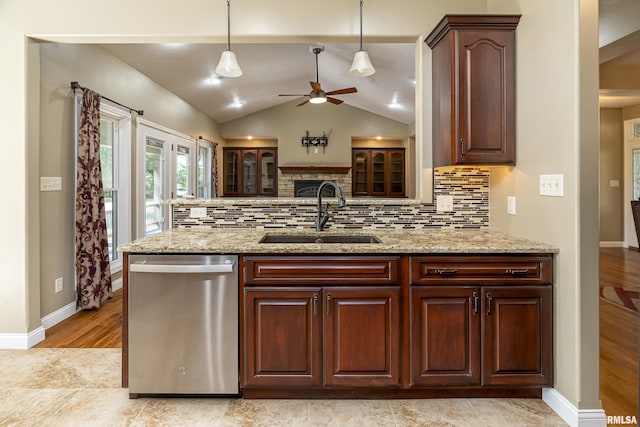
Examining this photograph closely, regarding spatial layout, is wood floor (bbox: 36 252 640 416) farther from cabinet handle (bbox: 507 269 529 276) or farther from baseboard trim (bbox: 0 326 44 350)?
cabinet handle (bbox: 507 269 529 276)

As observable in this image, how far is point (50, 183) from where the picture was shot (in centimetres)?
329

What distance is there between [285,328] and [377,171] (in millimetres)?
7552

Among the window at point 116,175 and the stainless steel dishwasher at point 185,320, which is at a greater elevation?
the window at point 116,175

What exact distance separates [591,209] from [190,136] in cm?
630

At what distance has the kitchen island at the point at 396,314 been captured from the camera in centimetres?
208

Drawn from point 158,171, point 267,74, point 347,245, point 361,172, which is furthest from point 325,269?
point 361,172

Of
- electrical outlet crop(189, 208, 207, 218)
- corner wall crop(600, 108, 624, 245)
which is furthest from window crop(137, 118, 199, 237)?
corner wall crop(600, 108, 624, 245)

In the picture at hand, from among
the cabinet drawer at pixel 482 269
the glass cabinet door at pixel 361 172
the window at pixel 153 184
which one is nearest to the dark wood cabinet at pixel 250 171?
the glass cabinet door at pixel 361 172

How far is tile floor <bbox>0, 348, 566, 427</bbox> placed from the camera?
200 centimetres

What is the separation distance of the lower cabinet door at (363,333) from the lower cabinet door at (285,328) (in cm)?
7

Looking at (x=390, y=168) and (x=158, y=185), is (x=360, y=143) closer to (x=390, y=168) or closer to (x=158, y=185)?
(x=390, y=168)

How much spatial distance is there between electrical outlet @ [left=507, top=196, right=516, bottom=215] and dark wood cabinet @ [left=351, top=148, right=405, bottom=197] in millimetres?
6713

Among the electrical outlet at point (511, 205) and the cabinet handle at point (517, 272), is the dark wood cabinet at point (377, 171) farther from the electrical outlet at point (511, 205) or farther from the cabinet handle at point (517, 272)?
the cabinet handle at point (517, 272)

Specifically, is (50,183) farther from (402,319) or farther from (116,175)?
(402,319)
